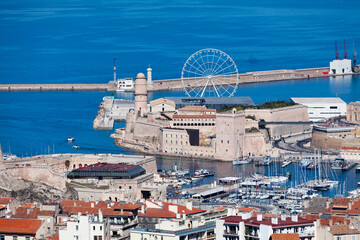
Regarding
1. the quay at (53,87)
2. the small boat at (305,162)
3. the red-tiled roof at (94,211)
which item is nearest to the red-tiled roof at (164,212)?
the red-tiled roof at (94,211)

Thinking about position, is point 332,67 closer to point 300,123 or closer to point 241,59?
point 241,59

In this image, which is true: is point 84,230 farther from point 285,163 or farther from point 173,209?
point 285,163

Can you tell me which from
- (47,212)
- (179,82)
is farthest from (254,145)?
(179,82)

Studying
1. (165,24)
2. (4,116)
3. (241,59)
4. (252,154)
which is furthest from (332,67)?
(165,24)

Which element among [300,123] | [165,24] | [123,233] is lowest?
[123,233]

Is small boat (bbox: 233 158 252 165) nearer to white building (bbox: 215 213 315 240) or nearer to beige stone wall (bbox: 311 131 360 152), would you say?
beige stone wall (bbox: 311 131 360 152)

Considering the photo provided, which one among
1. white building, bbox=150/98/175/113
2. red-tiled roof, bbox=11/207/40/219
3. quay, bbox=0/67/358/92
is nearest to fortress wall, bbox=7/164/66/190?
red-tiled roof, bbox=11/207/40/219

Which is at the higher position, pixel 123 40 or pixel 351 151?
pixel 123 40
